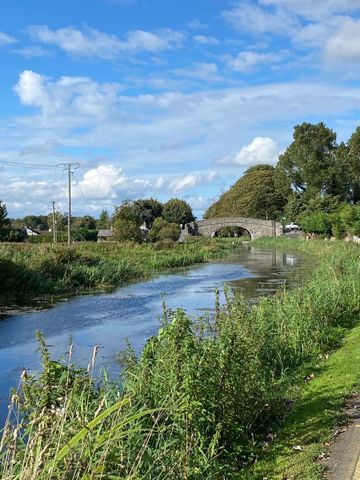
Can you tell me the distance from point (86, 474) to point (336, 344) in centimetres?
829

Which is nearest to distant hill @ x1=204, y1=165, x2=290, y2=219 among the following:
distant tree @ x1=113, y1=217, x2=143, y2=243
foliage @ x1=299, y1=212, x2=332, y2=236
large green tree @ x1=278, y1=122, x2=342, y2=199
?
large green tree @ x1=278, y1=122, x2=342, y2=199

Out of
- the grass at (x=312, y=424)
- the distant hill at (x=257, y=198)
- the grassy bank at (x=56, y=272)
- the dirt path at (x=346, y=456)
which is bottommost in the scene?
the grass at (x=312, y=424)

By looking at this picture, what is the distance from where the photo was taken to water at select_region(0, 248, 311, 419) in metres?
12.1

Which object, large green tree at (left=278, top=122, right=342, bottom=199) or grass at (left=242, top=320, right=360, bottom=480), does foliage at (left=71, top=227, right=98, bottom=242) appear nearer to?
large green tree at (left=278, top=122, right=342, bottom=199)

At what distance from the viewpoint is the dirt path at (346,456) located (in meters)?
4.72

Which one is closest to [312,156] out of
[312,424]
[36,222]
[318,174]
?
[318,174]

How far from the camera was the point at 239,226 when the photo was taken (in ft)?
323

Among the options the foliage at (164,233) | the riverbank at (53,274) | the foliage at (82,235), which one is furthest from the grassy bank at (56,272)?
the foliage at (82,235)

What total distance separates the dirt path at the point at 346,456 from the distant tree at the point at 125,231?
53087mm

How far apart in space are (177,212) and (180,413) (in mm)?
106674

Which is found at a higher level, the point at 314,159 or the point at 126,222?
the point at 314,159

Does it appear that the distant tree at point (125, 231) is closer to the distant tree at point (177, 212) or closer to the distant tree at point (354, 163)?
the distant tree at point (354, 163)

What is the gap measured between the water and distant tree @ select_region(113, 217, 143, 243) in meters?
28.6

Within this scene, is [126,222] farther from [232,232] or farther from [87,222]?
[87,222]
